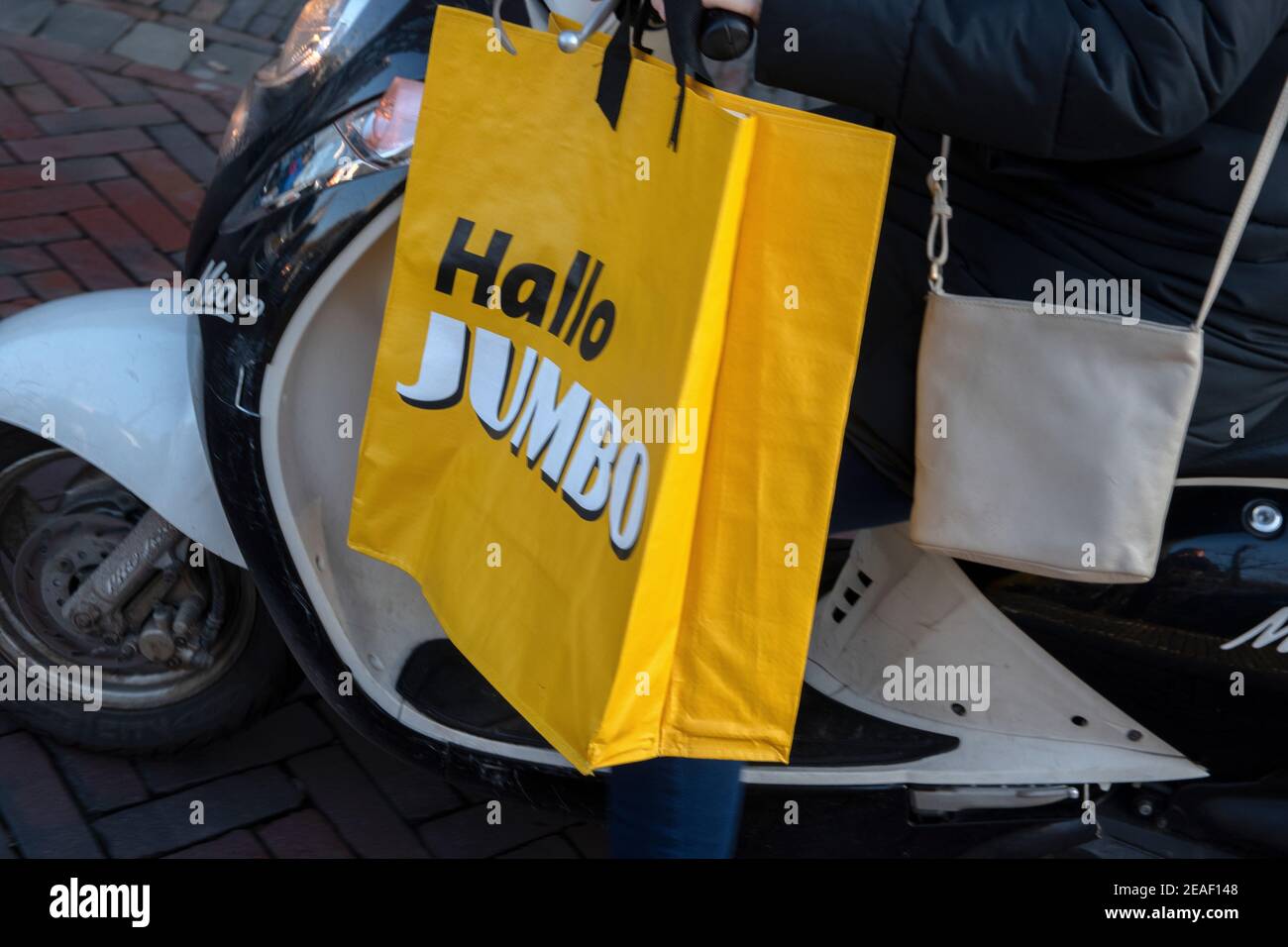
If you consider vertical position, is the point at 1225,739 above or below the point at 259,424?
below

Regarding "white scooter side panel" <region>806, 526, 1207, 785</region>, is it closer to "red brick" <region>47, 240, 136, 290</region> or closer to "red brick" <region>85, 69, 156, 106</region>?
"red brick" <region>47, 240, 136, 290</region>

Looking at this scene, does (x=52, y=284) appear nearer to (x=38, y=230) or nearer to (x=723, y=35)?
(x=38, y=230)

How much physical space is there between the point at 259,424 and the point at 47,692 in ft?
2.49

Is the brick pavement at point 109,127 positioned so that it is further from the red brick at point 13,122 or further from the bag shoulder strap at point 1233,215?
the bag shoulder strap at point 1233,215

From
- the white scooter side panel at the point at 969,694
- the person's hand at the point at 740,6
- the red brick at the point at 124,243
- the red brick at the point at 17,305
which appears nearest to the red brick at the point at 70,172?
→ the red brick at the point at 124,243

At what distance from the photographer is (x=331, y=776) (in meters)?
2.41

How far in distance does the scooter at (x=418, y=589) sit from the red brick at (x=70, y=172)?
2.01 meters

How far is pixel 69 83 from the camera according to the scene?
4.42 meters

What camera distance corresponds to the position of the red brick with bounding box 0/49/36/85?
4.39 m

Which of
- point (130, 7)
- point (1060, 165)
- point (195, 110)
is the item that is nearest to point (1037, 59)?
point (1060, 165)

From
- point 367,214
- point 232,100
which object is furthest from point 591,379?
point 232,100

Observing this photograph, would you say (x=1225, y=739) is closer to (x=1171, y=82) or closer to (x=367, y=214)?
(x=1171, y=82)

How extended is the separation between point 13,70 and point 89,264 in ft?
4.13

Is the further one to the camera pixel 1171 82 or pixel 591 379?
pixel 591 379
